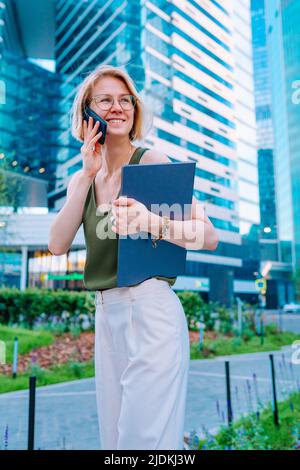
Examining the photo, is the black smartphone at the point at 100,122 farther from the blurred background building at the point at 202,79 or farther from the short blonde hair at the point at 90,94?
the blurred background building at the point at 202,79

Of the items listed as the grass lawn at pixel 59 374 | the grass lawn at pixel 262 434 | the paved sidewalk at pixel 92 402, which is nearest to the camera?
the grass lawn at pixel 262 434

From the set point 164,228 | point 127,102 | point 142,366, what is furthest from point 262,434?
point 127,102

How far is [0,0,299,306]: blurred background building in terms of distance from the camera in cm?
252

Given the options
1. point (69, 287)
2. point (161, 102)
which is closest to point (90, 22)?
point (161, 102)

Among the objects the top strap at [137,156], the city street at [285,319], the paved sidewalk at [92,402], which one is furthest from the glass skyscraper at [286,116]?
the top strap at [137,156]

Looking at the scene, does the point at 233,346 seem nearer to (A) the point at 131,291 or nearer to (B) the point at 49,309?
(B) the point at 49,309

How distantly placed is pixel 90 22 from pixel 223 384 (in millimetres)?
2992

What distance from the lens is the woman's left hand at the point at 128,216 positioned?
77cm

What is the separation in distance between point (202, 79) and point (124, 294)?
2068 millimetres

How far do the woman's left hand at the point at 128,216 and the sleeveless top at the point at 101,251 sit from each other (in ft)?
0.40

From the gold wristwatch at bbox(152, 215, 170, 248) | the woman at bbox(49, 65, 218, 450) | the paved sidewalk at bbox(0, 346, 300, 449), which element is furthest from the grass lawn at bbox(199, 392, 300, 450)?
the gold wristwatch at bbox(152, 215, 170, 248)

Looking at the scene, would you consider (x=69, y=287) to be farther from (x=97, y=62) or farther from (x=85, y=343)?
(x=97, y=62)

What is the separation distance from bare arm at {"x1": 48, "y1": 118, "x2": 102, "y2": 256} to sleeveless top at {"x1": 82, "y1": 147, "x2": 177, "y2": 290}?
1.7 inches

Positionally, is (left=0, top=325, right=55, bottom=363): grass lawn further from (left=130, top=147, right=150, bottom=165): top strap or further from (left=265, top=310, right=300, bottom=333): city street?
(left=130, top=147, right=150, bottom=165): top strap
